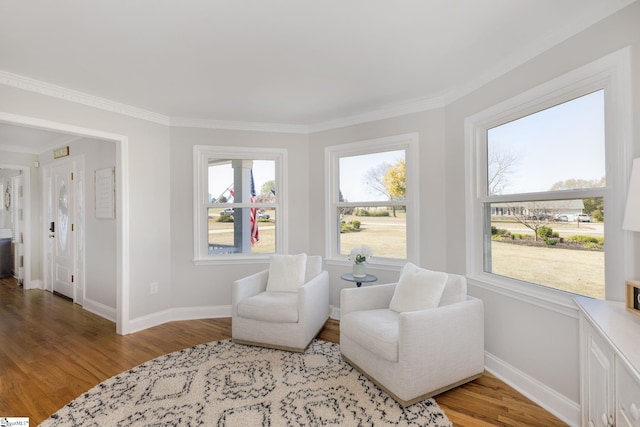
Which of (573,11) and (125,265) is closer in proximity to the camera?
(573,11)

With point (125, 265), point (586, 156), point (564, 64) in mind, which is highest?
point (564, 64)

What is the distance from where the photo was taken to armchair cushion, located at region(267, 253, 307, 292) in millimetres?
3219

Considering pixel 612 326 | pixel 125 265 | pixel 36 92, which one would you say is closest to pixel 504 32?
pixel 612 326

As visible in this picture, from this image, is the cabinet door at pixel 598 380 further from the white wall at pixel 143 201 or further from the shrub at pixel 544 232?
the white wall at pixel 143 201

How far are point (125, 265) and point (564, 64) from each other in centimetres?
418

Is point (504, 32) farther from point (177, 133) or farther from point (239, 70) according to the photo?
point (177, 133)

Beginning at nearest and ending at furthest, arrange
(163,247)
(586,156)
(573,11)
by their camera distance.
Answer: (573,11), (586,156), (163,247)

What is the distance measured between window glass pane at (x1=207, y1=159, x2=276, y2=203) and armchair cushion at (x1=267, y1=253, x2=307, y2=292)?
0.99 m

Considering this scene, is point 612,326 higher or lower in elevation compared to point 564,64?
lower

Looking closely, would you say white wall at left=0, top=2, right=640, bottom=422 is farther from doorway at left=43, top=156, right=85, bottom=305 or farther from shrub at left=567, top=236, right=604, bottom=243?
doorway at left=43, top=156, right=85, bottom=305

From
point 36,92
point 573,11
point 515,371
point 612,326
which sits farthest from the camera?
point 36,92

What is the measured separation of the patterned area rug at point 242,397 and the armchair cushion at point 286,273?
0.70 metres

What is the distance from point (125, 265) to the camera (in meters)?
3.29

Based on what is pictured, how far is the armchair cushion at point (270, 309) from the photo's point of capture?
2.77 m
